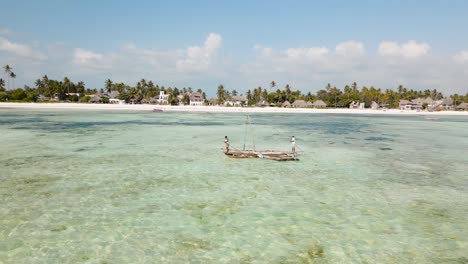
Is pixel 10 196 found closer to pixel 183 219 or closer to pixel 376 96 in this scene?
pixel 183 219

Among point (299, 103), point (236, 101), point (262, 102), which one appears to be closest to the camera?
point (299, 103)

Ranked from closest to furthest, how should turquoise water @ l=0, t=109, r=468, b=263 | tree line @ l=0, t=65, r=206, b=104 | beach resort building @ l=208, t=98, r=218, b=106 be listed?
turquoise water @ l=0, t=109, r=468, b=263 → tree line @ l=0, t=65, r=206, b=104 → beach resort building @ l=208, t=98, r=218, b=106

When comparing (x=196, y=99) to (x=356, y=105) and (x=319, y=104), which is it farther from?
(x=356, y=105)

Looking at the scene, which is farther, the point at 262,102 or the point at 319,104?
the point at 262,102

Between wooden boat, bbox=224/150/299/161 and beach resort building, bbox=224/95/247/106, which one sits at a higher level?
beach resort building, bbox=224/95/247/106

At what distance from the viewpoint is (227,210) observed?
13.5 metres

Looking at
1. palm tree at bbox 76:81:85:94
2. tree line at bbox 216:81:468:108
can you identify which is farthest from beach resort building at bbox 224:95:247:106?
palm tree at bbox 76:81:85:94

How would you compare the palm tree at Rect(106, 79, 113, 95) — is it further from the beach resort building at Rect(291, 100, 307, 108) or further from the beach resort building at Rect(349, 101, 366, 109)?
the beach resort building at Rect(349, 101, 366, 109)

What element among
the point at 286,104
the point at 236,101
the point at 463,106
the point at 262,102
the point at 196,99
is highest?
the point at 196,99

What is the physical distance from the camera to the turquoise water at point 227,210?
9930 millimetres

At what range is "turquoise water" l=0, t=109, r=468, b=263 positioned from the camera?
32.6 ft

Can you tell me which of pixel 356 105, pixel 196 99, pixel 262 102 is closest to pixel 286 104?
pixel 262 102

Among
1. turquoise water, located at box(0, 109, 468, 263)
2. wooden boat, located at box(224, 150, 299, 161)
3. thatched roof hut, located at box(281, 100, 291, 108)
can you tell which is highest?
thatched roof hut, located at box(281, 100, 291, 108)

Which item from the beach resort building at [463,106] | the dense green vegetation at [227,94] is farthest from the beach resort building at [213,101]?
the beach resort building at [463,106]
